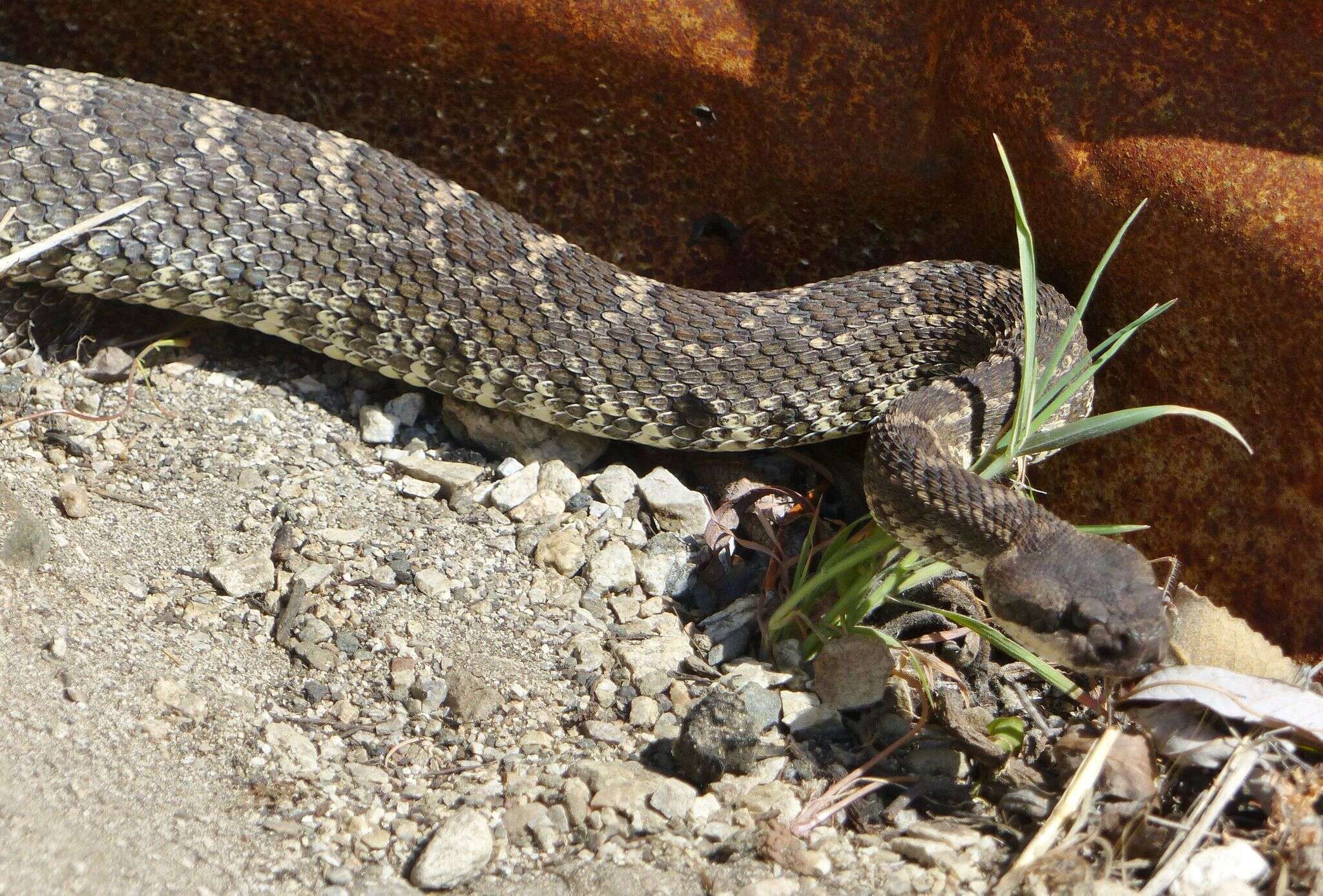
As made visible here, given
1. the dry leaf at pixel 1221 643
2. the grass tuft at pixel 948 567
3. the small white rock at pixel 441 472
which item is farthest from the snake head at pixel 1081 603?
the small white rock at pixel 441 472

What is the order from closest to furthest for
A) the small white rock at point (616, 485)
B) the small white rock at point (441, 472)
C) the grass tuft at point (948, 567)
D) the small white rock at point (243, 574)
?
the grass tuft at point (948, 567), the small white rock at point (243, 574), the small white rock at point (441, 472), the small white rock at point (616, 485)

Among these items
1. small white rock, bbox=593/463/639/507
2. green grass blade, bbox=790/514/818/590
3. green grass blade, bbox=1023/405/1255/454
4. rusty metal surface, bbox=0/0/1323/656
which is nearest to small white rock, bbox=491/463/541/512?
small white rock, bbox=593/463/639/507

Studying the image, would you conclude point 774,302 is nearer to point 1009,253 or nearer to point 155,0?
point 1009,253

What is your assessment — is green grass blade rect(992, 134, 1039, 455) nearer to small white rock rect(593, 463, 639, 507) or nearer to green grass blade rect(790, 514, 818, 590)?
green grass blade rect(790, 514, 818, 590)

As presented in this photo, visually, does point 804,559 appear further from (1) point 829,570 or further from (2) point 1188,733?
(2) point 1188,733

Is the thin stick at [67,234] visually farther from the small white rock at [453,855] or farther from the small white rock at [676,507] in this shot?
the small white rock at [453,855]
